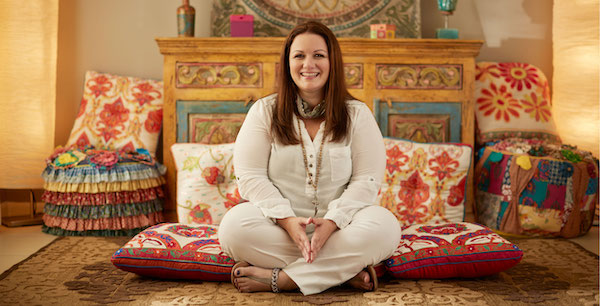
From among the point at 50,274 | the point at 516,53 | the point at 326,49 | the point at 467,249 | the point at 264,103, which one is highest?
the point at 516,53

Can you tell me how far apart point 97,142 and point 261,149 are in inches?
67.6

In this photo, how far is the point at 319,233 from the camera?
1935 millimetres

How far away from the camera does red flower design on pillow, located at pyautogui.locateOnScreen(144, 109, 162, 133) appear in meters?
3.52

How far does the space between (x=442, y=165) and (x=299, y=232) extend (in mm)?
1332

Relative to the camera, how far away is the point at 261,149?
7.04 ft

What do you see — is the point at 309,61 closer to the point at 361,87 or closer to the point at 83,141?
the point at 361,87

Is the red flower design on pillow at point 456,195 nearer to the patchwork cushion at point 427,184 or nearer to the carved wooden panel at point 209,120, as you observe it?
the patchwork cushion at point 427,184

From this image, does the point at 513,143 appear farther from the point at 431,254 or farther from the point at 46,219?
the point at 46,219

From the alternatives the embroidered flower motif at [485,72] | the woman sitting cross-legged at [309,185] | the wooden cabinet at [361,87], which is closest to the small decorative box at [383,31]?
the wooden cabinet at [361,87]

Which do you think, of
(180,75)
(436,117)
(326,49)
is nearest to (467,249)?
(326,49)

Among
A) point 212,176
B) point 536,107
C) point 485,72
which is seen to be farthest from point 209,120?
point 536,107

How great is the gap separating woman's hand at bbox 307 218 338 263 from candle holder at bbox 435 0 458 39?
1.77 metres

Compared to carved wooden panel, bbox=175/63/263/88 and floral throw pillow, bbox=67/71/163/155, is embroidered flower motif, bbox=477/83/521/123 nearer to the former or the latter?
carved wooden panel, bbox=175/63/263/88

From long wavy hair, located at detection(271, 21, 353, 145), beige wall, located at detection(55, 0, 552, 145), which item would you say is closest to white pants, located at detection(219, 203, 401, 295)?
long wavy hair, located at detection(271, 21, 353, 145)
